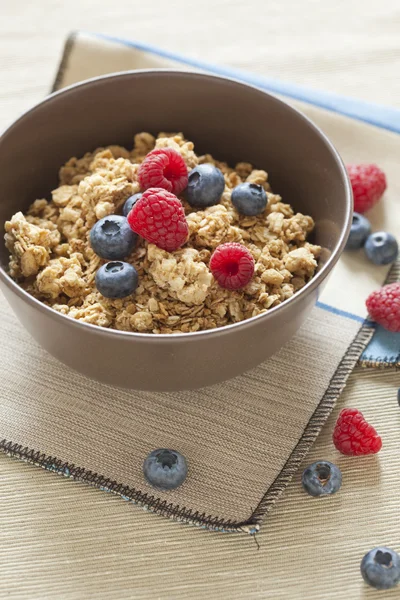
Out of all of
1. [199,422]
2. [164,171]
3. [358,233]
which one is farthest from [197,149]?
[199,422]

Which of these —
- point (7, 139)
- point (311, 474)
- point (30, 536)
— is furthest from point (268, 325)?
point (7, 139)

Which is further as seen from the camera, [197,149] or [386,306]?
[197,149]

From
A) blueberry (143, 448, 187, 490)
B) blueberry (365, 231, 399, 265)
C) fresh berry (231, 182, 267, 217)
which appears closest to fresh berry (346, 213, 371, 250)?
blueberry (365, 231, 399, 265)

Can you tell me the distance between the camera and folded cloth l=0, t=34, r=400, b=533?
1.40 m

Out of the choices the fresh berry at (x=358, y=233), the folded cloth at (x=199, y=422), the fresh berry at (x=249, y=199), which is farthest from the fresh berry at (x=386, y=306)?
the fresh berry at (x=249, y=199)

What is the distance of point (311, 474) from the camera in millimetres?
1413

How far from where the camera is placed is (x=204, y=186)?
4.88 feet

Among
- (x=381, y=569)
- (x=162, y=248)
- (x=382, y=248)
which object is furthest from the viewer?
(x=382, y=248)

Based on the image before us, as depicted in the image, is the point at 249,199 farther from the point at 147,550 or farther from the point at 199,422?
the point at 147,550

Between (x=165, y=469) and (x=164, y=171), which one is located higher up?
(x=164, y=171)

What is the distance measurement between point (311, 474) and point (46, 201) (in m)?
0.81

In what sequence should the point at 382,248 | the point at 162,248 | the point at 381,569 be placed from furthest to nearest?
the point at 382,248, the point at 162,248, the point at 381,569

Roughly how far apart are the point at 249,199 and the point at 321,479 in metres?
0.56

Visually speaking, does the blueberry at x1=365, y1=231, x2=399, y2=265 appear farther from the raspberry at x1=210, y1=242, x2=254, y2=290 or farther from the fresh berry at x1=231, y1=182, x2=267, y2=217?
the raspberry at x1=210, y1=242, x2=254, y2=290
